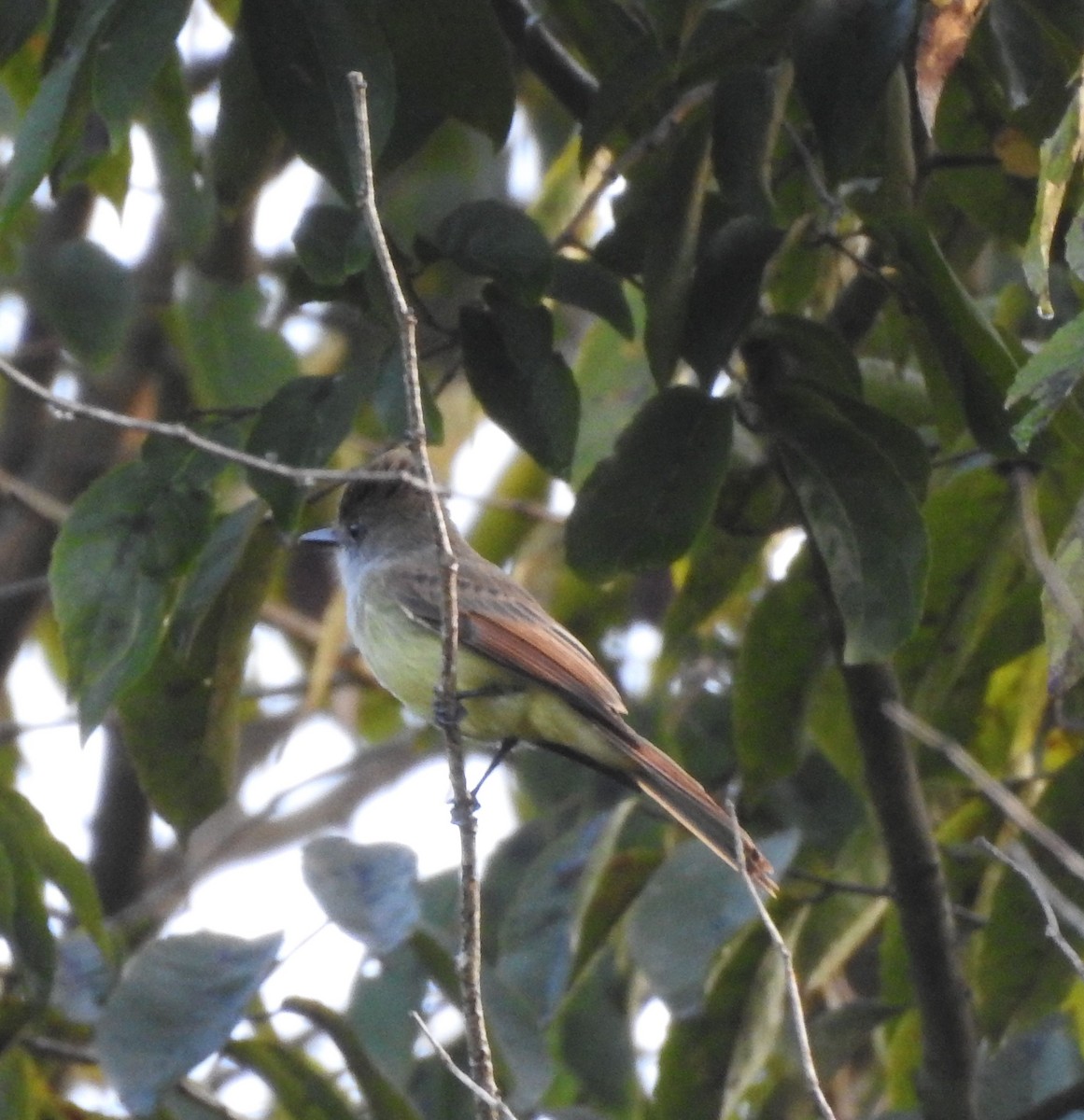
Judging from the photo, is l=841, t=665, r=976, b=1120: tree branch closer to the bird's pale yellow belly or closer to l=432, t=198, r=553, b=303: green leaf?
the bird's pale yellow belly

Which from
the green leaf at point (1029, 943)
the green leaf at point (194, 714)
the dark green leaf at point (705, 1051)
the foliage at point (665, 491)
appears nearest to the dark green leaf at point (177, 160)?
the foliage at point (665, 491)

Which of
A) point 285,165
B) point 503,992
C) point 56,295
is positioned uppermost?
point 285,165

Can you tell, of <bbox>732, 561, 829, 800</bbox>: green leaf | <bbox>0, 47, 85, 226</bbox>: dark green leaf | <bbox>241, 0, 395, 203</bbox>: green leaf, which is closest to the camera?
<bbox>0, 47, 85, 226</bbox>: dark green leaf

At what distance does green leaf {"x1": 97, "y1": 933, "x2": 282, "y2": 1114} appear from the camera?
373 cm

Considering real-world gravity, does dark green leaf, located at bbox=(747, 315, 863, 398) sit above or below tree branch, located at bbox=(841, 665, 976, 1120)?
above

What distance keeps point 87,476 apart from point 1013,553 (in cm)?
350

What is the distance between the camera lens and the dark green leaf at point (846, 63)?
3.25m

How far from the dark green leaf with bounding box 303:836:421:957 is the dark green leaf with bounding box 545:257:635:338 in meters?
1.19

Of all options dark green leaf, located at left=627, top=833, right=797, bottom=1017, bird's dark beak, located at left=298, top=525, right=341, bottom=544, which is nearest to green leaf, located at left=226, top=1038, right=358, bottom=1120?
dark green leaf, located at left=627, top=833, right=797, bottom=1017

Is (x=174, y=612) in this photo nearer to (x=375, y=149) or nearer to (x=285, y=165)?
(x=375, y=149)

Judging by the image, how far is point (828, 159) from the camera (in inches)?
132

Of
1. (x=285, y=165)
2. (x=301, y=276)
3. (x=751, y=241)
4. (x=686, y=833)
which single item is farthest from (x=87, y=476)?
(x=751, y=241)

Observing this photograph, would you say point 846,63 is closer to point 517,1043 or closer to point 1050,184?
point 1050,184

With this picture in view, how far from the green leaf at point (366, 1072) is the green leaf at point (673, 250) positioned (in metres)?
1.44
